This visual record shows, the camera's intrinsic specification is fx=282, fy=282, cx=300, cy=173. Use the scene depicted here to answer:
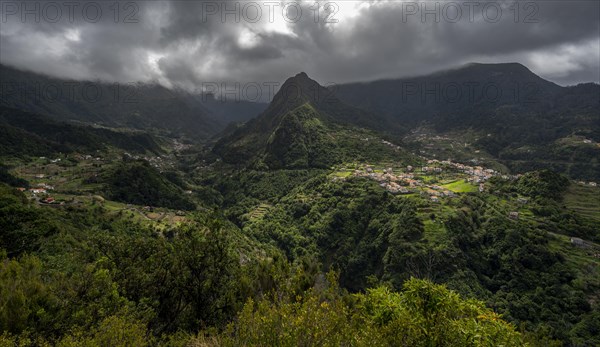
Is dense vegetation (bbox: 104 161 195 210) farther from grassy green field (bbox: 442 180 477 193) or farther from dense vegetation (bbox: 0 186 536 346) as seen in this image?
grassy green field (bbox: 442 180 477 193)

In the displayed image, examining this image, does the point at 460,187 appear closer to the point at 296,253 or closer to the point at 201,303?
the point at 296,253

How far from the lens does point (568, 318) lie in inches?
2093

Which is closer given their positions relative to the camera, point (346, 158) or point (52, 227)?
point (52, 227)

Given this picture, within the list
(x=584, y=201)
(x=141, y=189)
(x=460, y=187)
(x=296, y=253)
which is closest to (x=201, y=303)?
(x=296, y=253)

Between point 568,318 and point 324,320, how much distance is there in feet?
229

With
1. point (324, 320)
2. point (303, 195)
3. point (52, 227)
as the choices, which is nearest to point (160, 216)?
point (52, 227)

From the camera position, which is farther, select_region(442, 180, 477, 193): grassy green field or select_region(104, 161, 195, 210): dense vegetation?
select_region(104, 161, 195, 210): dense vegetation

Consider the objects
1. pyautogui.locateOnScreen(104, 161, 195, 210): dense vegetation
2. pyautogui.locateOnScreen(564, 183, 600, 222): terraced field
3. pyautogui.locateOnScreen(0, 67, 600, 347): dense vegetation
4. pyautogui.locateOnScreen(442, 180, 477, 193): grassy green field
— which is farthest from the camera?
pyautogui.locateOnScreen(104, 161, 195, 210): dense vegetation

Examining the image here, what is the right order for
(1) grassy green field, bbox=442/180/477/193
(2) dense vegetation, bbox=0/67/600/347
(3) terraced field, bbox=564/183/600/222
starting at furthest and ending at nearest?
(1) grassy green field, bbox=442/180/477/193, (3) terraced field, bbox=564/183/600/222, (2) dense vegetation, bbox=0/67/600/347

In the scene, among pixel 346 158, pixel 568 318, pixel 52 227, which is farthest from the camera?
pixel 346 158

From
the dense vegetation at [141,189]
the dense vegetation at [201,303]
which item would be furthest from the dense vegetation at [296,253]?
the dense vegetation at [141,189]

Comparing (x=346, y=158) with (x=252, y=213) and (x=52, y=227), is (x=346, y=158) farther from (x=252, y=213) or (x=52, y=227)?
(x=52, y=227)

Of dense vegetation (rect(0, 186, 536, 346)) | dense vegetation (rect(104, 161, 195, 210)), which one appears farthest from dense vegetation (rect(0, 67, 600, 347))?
dense vegetation (rect(104, 161, 195, 210))

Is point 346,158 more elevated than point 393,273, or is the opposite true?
point 346,158
